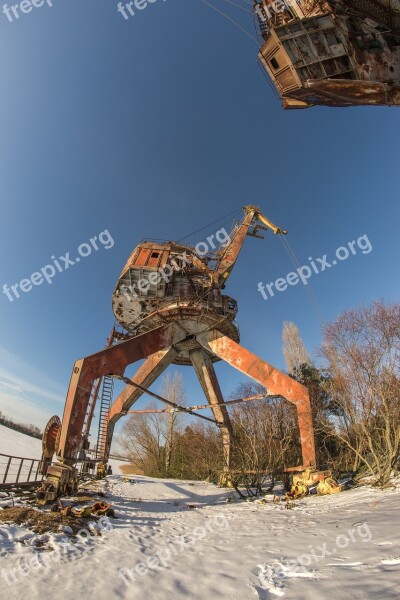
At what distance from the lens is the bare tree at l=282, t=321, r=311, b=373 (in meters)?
26.4

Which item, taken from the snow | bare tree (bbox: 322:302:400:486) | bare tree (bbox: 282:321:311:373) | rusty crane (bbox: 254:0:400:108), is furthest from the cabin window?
the snow

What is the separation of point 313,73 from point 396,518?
1036 cm

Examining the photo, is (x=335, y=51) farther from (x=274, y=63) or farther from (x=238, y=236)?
(x=238, y=236)

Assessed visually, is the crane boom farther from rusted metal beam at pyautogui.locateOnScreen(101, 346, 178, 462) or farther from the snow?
the snow

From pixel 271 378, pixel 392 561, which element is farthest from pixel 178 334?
pixel 392 561

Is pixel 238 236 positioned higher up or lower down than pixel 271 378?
higher up

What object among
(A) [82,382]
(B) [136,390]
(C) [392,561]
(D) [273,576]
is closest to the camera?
(C) [392,561]

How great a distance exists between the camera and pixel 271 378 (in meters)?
14.4

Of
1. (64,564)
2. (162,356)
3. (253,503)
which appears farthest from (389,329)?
(64,564)

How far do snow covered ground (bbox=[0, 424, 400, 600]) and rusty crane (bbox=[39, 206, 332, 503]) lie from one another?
653 cm

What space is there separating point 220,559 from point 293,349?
24247mm

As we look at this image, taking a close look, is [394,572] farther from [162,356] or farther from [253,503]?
[162,356]

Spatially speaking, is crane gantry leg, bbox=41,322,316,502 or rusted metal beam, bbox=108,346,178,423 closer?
crane gantry leg, bbox=41,322,316,502

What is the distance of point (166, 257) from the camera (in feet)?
61.3
